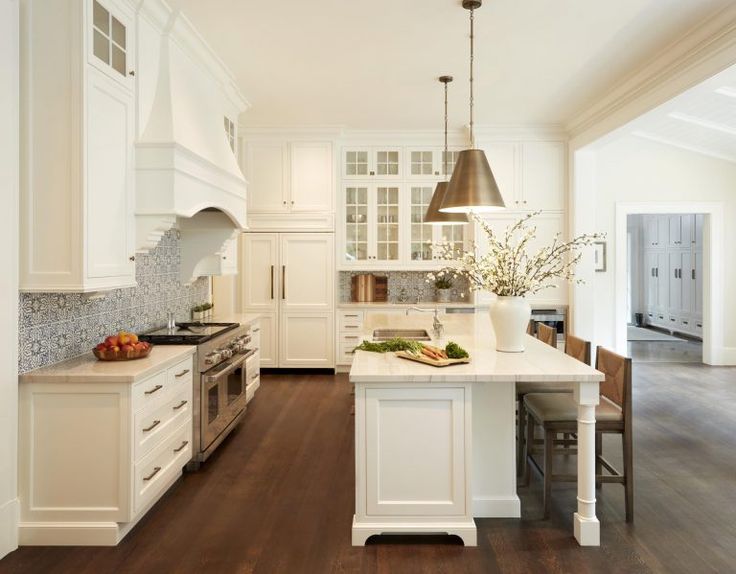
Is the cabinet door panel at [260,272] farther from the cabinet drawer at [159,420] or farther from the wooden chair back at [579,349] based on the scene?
the wooden chair back at [579,349]

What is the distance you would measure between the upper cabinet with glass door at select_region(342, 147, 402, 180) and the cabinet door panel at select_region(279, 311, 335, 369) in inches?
73.4

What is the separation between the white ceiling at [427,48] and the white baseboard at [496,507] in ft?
9.89

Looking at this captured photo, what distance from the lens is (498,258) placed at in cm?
309

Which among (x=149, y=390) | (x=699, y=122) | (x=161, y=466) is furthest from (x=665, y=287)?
(x=149, y=390)

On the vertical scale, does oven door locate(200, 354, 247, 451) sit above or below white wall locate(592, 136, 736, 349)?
below

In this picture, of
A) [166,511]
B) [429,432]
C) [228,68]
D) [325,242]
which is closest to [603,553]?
[429,432]

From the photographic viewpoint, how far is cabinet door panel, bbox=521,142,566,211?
6.74 m

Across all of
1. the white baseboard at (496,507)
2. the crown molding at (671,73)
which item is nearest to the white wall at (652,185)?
the crown molding at (671,73)

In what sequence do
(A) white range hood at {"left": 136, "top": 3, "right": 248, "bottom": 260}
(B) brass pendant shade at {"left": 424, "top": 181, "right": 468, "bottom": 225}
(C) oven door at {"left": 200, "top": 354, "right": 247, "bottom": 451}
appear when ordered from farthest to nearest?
(B) brass pendant shade at {"left": 424, "top": 181, "right": 468, "bottom": 225}
(C) oven door at {"left": 200, "top": 354, "right": 247, "bottom": 451}
(A) white range hood at {"left": 136, "top": 3, "right": 248, "bottom": 260}

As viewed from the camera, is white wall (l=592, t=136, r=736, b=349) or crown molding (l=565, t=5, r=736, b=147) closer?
crown molding (l=565, t=5, r=736, b=147)

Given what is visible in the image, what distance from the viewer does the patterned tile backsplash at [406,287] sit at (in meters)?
7.25

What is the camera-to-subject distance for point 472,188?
9.64 ft

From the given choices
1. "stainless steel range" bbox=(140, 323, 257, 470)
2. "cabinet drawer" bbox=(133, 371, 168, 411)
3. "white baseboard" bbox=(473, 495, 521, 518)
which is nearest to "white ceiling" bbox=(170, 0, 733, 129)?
"stainless steel range" bbox=(140, 323, 257, 470)

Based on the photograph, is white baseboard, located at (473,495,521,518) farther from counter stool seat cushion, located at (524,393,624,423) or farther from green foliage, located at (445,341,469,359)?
green foliage, located at (445,341,469,359)
